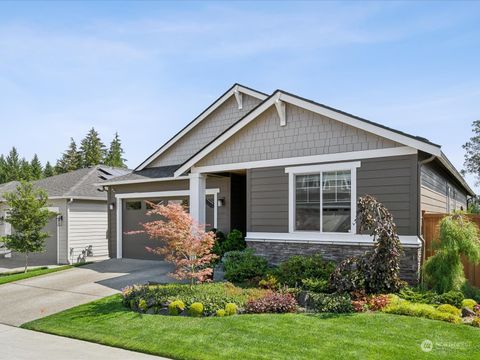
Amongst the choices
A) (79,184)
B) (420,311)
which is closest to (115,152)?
(79,184)

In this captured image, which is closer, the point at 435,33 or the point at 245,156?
the point at 435,33

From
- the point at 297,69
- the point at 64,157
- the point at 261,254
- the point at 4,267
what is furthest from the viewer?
the point at 64,157

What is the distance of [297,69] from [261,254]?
6.16 meters

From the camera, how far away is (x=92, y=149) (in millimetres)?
57875

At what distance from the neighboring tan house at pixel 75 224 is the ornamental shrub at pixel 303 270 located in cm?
1139

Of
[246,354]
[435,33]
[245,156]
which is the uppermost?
[435,33]

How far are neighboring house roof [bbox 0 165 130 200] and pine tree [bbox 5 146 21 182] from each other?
129ft

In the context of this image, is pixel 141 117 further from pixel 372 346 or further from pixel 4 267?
pixel 372 346

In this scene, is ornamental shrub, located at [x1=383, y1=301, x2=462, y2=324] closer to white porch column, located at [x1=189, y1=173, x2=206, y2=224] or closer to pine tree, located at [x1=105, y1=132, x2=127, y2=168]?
white porch column, located at [x1=189, y1=173, x2=206, y2=224]

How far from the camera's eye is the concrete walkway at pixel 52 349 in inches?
242

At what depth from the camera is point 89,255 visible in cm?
1816

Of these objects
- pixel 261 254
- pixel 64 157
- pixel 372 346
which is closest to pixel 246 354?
pixel 372 346

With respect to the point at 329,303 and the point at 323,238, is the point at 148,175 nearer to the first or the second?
the point at 323,238

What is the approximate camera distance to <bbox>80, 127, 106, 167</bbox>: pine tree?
2231 inches
